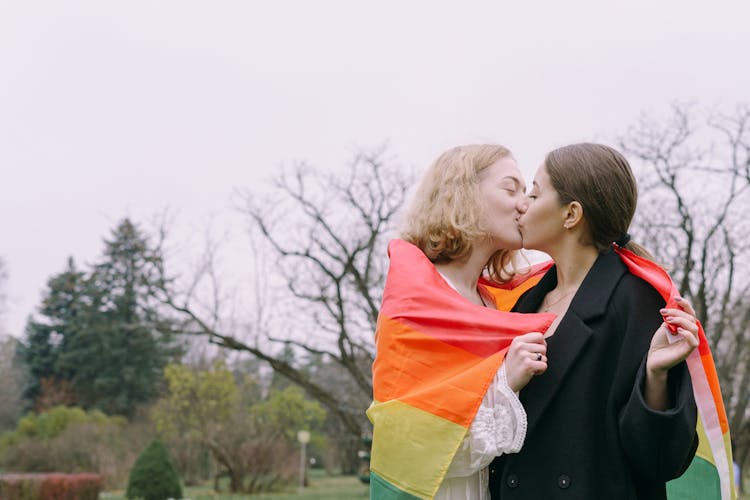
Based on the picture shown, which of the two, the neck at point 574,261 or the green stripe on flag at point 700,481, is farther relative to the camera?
the neck at point 574,261

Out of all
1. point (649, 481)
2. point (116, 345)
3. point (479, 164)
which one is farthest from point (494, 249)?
point (116, 345)

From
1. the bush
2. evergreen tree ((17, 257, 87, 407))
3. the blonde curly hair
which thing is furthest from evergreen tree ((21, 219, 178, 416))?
the blonde curly hair

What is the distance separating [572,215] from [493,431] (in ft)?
2.38

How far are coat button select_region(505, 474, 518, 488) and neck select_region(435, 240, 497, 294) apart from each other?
0.73 meters

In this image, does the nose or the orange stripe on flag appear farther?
the nose

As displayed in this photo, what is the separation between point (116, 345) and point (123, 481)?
16.7 m

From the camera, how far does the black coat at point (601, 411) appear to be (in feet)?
7.46

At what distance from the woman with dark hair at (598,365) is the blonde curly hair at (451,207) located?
0.77ft

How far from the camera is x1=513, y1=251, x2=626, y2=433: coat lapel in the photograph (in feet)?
8.09

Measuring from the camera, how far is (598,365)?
8.05 feet

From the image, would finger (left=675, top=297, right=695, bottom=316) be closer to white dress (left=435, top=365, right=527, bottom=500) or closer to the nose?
white dress (left=435, top=365, right=527, bottom=500)

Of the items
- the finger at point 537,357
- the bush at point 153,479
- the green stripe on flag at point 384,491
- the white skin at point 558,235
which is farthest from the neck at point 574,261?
the bush at point 153,479

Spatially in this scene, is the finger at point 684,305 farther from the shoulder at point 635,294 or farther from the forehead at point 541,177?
the forehead at point 541,177

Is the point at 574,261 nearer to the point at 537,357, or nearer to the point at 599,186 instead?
the point at 599,186
